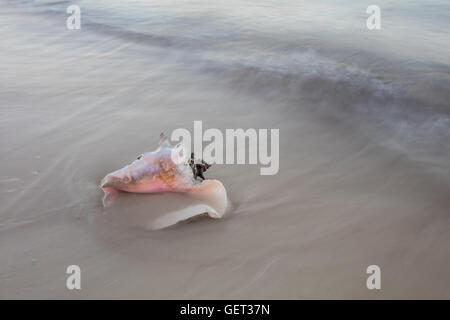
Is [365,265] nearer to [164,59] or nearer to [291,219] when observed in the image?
[291,219]

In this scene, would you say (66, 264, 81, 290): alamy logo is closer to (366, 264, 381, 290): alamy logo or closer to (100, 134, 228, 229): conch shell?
(100, 134, 228, 229): conch shell

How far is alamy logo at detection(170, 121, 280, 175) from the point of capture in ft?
10.0

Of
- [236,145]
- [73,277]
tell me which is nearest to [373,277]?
[73,277]

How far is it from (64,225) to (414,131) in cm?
302

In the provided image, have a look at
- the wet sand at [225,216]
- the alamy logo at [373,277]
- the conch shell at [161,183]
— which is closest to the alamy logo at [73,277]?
the wet sand at [225,216]

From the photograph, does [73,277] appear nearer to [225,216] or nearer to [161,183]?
[161,183]

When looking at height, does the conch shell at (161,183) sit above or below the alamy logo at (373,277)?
above

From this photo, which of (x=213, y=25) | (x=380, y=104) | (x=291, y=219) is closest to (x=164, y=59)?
(x=213, y=25)

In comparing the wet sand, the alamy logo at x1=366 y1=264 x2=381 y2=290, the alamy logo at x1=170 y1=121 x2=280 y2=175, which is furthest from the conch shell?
the alamy logo at x1=366 y1=264 x2=381 y2=290

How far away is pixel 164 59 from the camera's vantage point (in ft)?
18.7

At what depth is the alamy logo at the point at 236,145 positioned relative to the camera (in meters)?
3.05

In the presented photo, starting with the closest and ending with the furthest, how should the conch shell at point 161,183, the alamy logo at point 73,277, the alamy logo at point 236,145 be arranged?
1. the alamy logo at point 73,277
2. the conch shell at point 161,183
3. the alamy logo at point 236,145

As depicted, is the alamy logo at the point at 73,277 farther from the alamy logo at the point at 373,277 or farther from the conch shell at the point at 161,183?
the alamy logo at the point at 373,277

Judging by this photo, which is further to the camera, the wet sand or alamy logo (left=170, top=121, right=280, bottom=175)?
alamy logo (left=170, top=121, right=280, bottom=175)
